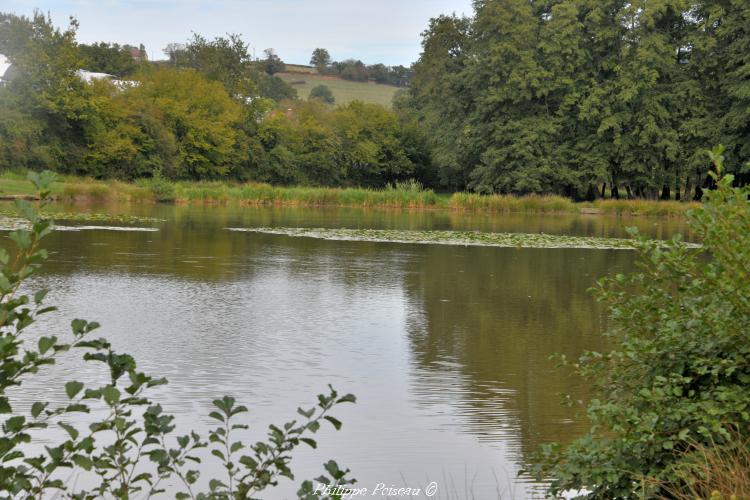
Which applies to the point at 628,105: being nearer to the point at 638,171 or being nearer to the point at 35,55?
the point at 638,171

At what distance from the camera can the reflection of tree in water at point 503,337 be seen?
27.1 ft

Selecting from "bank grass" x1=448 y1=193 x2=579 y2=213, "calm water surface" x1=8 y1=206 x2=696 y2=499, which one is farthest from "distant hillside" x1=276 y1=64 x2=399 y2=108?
"calm water surface" x1=8 y1=206 x2=696 y2=499

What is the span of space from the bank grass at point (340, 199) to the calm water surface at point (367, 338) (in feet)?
82.5

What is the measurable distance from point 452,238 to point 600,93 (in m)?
28.2

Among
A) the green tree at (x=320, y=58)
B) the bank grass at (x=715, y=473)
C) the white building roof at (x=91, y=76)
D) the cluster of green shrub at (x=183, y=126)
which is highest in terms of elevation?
the green tree at (x=320, y=58)

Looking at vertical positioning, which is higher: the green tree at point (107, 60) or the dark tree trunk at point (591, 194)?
the green tree at point (107, 60)

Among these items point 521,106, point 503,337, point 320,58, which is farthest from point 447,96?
point 320,58

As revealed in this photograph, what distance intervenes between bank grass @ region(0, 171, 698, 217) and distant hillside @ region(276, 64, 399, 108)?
7107 cm

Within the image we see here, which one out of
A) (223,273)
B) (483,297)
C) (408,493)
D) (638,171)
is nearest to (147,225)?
(223,273)

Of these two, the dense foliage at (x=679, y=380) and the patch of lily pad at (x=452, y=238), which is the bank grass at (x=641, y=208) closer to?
the patch of lily pad at (x=452, y=238)

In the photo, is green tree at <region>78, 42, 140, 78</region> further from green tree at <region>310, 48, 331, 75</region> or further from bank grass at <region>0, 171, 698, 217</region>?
green tree at <region>310, 48, 331, 75</region>

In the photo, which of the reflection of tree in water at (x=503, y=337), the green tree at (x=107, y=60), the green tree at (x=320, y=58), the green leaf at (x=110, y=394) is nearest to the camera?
the green leaf at (x=110, y=394)

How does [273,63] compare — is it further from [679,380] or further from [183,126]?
[679,380]

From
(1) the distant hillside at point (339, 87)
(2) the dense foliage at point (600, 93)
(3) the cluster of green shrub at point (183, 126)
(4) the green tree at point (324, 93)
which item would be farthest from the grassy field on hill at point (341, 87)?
(2) the dense foliage at point (600, 93)
